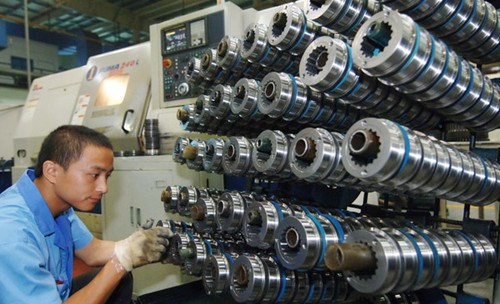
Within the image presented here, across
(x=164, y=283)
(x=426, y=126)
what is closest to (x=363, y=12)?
(x=426, y=126)

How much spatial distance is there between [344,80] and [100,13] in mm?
4137

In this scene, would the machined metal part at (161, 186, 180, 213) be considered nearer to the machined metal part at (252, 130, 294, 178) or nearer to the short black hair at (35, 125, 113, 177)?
the short black hair at (35, 125, 113, 177)

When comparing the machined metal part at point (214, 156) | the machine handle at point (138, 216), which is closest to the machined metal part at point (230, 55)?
the machined metal part at point (214, 156)

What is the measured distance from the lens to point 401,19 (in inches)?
25.2

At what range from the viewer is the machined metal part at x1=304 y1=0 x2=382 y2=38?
32.9 inches

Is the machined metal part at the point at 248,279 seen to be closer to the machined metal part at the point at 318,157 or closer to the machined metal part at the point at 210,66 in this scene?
the machined metal part at the point at 318,157

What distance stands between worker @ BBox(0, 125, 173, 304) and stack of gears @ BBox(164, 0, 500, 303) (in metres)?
0.19

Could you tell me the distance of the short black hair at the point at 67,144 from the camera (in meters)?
1.07

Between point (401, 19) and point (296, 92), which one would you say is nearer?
point (401, 19)

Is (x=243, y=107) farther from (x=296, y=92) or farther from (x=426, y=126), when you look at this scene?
(x=426, y=126)

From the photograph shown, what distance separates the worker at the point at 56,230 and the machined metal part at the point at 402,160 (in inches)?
29.6

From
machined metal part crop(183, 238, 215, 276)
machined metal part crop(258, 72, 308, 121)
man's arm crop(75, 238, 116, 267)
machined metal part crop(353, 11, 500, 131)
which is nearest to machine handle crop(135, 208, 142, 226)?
man's arm crop(75, 238, 116, 267)

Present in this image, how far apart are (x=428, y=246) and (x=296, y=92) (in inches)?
17.3

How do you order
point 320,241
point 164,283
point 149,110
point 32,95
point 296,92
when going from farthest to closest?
point 32,95, point 149,110, point 164,283, point 296,92, point 320,241
